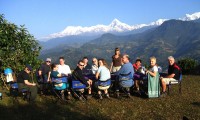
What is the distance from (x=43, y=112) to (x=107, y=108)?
2528 mm

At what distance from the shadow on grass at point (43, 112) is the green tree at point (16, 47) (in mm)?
5297

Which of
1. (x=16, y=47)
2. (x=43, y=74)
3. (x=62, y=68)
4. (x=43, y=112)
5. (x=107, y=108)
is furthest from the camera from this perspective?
(x=16, y=47)

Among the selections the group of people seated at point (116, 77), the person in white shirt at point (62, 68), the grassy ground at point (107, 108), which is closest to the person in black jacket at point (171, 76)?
the group of people seated at point (116, 77)

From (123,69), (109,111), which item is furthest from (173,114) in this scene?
(123,69)

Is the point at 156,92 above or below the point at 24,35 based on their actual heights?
below

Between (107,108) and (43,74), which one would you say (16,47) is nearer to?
(43,74)

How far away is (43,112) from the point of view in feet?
33.5

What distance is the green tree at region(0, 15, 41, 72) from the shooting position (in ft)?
53.3

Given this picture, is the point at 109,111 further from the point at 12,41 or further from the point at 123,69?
the point at 12,41

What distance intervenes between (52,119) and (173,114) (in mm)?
4354

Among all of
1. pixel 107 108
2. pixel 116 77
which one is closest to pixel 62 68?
pixel 116 77

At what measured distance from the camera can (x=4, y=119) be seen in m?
9.30

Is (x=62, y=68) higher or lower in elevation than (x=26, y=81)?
higher

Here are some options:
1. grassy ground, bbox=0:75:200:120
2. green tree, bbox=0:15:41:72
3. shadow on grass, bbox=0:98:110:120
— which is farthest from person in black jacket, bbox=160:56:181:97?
green tree, bbox=0:15:41:72
